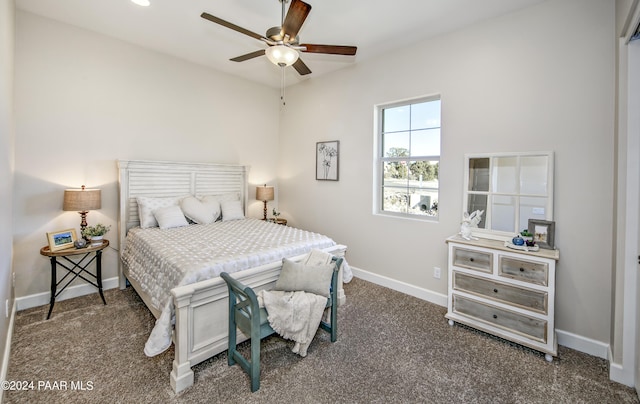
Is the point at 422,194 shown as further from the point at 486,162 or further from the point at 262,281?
the point at 262,281

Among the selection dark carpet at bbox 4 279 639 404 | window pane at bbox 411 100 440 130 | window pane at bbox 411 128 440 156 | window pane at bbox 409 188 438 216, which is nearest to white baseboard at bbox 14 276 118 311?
dark carpet at bbox 4 279 639 404

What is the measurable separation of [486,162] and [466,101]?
67cm

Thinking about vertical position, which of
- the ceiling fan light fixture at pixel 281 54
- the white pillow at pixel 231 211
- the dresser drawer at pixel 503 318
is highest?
the ceiling fan light fixture at pixel 281 54

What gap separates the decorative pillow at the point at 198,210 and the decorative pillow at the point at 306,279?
1891 mm

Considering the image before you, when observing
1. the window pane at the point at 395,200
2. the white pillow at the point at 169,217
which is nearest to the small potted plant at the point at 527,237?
the window pane at the point at 395,200

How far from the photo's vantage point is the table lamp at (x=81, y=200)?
9.36 feet

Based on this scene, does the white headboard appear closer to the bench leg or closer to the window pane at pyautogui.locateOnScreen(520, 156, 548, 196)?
the bench leg

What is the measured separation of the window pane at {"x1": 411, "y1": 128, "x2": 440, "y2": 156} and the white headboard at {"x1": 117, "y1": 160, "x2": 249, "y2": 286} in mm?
2607

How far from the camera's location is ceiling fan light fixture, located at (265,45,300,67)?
7.32ft

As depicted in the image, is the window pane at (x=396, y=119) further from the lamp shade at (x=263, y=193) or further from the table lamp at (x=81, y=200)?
the table lamp at (x=81, y=200)

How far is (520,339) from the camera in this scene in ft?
7.47

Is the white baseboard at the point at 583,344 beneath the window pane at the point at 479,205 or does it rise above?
beneath

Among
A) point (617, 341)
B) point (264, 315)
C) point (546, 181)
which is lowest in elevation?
point (617, 341)

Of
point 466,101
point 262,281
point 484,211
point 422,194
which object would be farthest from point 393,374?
point 466,101
